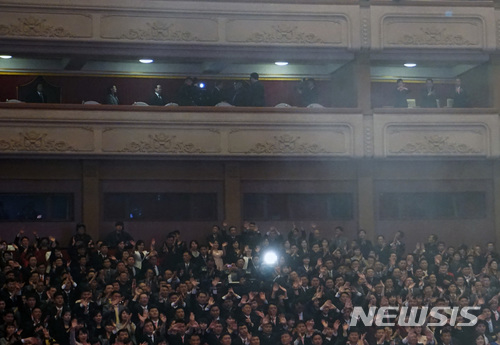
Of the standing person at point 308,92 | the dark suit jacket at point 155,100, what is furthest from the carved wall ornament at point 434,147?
the dark suit jacket at point 155,100

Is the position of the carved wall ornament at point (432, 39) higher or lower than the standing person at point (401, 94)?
higher

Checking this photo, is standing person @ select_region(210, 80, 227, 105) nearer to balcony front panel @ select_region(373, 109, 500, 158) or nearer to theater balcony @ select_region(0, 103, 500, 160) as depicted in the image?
theater balcony @ select_region(0, 103, 500, 160)

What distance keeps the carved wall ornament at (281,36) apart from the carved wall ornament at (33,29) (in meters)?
3.90

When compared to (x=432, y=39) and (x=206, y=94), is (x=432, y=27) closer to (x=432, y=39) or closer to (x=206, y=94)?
(x=432, y=39)

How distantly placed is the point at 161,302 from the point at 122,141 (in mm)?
5175

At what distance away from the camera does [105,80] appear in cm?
2639

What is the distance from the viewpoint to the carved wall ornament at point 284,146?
82.5 feet

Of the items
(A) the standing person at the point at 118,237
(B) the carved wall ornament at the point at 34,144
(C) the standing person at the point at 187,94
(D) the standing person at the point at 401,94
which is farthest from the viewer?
(D) the standing person at the point at 401,94

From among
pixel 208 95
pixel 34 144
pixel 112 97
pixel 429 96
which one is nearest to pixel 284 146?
pixel 208 95

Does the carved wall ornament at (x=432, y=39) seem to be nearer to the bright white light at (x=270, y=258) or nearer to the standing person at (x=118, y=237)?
the bright white light at (x=270, y=258)

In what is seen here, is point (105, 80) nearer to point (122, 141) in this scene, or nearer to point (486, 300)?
point (122, 141)

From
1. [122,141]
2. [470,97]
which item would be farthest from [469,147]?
[122,141]

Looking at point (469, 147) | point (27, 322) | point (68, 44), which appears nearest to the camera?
point (27, 322)

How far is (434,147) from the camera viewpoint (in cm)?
2591
